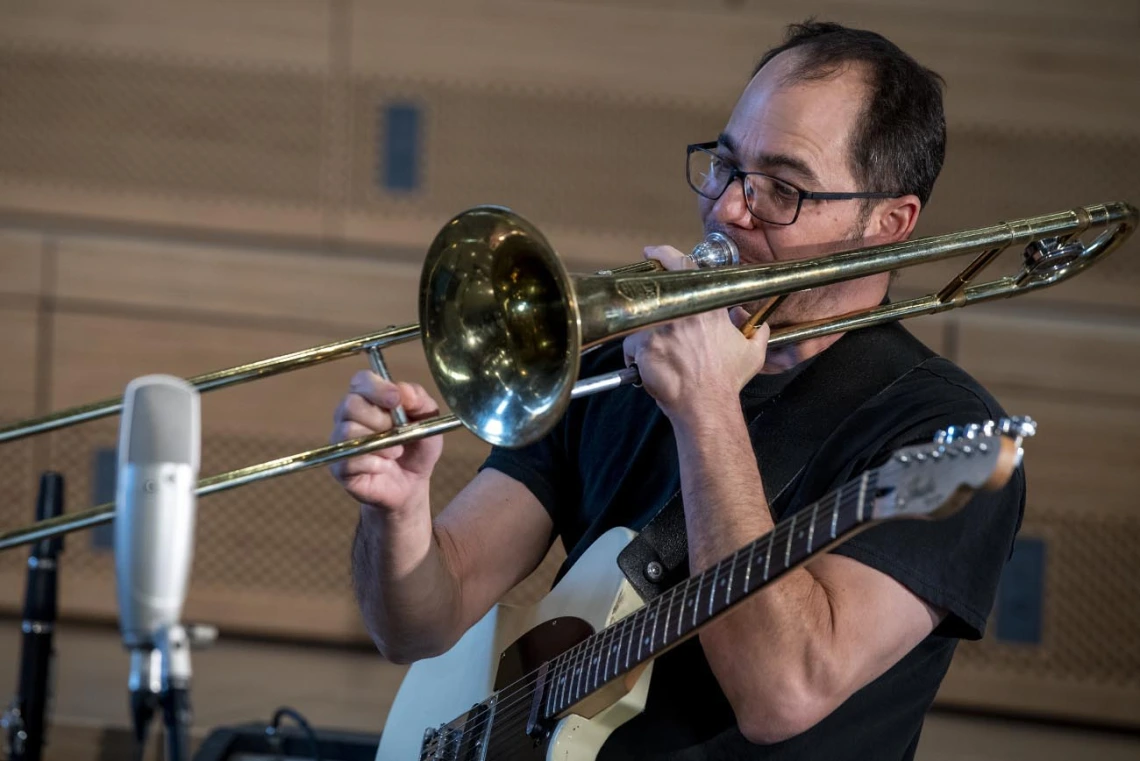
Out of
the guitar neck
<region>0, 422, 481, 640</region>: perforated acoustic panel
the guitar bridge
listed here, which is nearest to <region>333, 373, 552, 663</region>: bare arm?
the guitar bridge

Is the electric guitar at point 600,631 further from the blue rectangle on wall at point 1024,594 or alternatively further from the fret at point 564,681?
the blue rectangle on wall at point 1024,594

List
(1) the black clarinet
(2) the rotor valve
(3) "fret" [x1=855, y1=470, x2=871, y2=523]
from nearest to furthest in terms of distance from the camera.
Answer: (3) "fret" [x1=855, y1=470, x2=871, y2=523]
(2) the rotor valve
(1) the black clarinet

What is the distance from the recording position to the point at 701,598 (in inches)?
57.9

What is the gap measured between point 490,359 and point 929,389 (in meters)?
0.55

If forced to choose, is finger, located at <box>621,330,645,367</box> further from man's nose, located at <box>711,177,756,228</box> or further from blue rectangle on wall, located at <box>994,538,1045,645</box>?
blue rectangle on wall, located at <box>994,538,1045,645</box>

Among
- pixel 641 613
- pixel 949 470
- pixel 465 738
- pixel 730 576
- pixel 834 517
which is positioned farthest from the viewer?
pixel 465 738

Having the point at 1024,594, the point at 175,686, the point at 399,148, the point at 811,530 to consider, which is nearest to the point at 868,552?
the point at 811,530

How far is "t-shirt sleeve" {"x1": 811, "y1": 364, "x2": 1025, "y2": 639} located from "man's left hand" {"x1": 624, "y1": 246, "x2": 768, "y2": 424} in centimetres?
20

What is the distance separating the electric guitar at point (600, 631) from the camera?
4.12ft

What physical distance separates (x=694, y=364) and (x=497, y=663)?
507 millimetres

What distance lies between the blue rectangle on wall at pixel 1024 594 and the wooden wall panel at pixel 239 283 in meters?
1.58

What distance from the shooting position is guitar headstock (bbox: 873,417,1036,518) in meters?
1.18

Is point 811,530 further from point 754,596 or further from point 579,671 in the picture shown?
point 579,671

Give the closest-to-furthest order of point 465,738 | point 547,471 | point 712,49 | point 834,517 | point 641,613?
point 834,517 → point 641,613 → point 465,738 → point 547,471 → point 712,49
